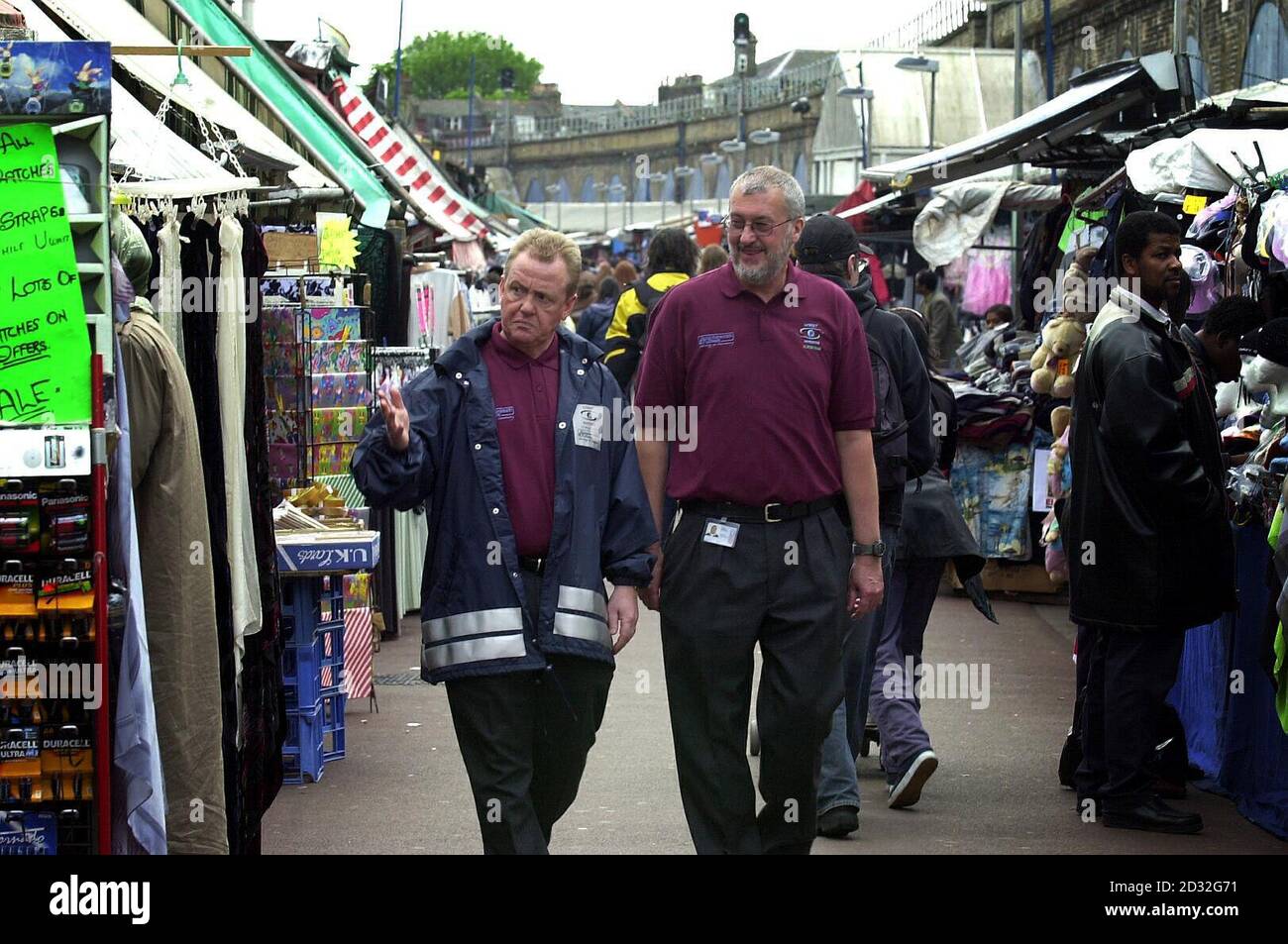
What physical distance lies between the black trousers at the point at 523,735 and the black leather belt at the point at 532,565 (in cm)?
2

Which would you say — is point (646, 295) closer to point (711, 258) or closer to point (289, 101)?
point (711, 258)

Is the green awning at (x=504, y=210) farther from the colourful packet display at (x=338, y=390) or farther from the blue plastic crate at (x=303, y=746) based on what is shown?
the blue plastic crate at (x=303, y=746)

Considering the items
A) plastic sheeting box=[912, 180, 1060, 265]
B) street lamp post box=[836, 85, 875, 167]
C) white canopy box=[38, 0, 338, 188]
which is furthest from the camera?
street lamp post box=[836, 85, 875, 167]

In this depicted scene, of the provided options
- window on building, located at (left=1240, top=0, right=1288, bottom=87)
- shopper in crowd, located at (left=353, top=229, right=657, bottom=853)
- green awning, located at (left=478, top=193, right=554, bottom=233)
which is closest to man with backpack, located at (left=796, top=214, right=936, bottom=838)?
shopper in crowd, located at (left=353, top=229, right=657, bottom=853)

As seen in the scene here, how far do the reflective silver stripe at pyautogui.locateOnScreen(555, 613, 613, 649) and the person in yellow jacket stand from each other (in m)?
6.82

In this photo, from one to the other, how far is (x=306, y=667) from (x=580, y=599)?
3202 millimetres

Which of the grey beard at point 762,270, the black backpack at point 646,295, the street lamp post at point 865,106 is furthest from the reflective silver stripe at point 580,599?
the street lamp post at point 865,106


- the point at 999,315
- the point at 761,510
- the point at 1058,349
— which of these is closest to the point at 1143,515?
the point at 761,510

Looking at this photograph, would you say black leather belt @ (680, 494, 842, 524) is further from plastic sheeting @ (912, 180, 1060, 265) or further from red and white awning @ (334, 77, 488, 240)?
red and white awning @ (334, 77, 488, 240)

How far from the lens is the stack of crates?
8219 millimetres

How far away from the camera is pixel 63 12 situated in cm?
1141
